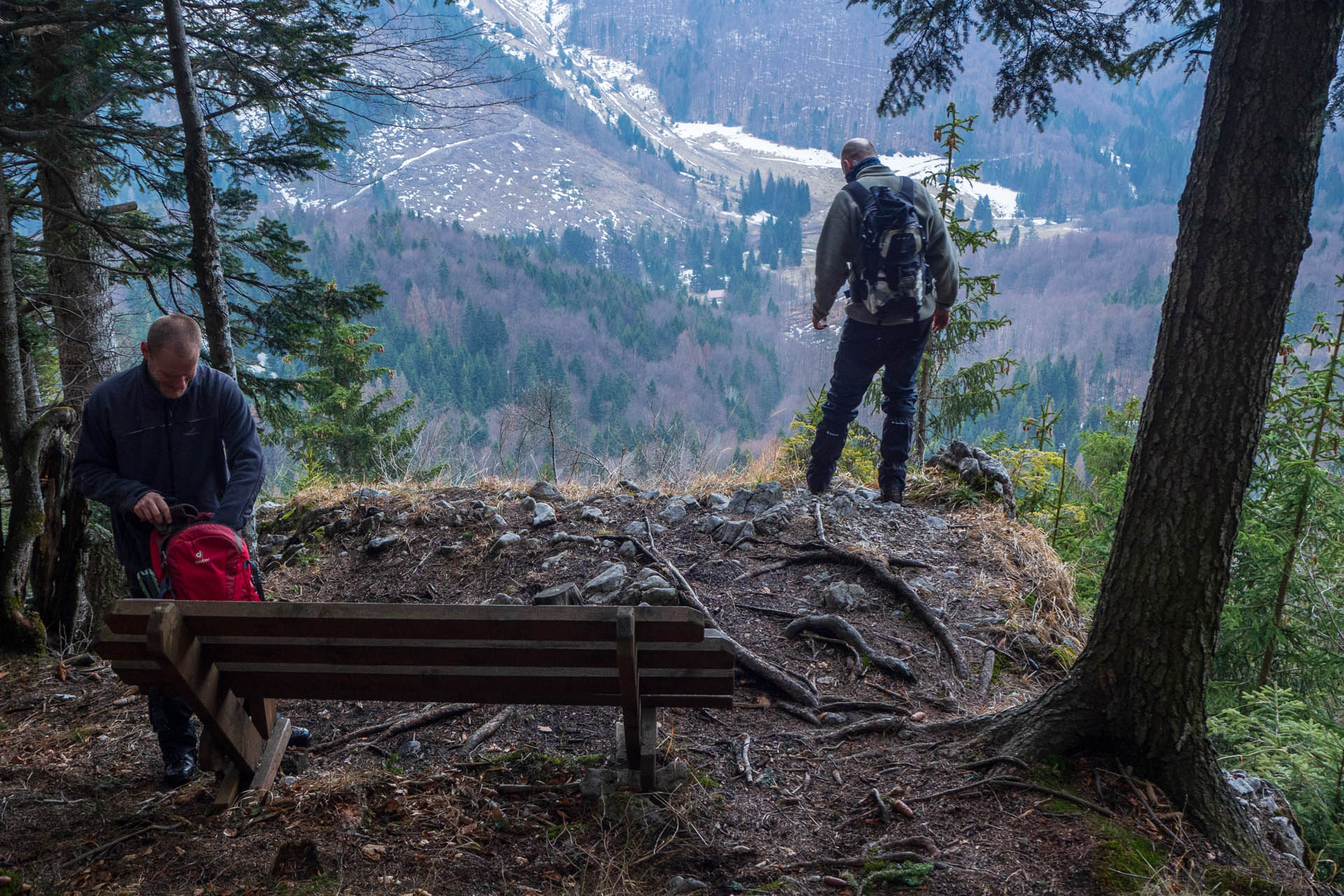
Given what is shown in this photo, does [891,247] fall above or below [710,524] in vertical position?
above

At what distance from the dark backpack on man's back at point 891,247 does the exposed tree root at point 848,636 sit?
2295mm

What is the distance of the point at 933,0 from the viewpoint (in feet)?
11.9

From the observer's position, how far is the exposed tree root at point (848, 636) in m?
4.04

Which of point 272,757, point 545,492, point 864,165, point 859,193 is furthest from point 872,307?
point 272,757

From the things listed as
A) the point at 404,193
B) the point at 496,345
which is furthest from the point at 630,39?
the point at 496,345

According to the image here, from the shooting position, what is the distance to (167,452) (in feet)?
10.3

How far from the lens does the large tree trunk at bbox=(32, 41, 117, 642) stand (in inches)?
206

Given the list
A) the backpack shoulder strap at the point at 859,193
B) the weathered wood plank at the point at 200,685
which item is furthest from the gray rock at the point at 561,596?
the backpack shoulder strap at the point at 859,193

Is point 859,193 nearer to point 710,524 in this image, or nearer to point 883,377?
point 883,377

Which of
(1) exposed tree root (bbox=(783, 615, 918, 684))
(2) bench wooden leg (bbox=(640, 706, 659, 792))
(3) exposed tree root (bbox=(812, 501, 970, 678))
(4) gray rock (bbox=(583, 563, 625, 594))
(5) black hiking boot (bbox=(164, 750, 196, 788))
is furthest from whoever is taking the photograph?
(4) gray rock (bbox=(583, 563, 625, 594))

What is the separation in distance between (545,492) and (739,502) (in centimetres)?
176

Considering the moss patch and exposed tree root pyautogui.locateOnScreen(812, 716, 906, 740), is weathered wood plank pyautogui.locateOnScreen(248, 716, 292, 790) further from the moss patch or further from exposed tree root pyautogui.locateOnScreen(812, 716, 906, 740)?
the moss patch

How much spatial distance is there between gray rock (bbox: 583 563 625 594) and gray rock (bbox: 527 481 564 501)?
72.8 inches

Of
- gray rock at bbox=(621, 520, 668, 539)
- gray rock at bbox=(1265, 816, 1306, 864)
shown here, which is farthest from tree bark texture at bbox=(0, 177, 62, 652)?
Result: gray rock at bbox=(1265, 816, 1306, 864)
